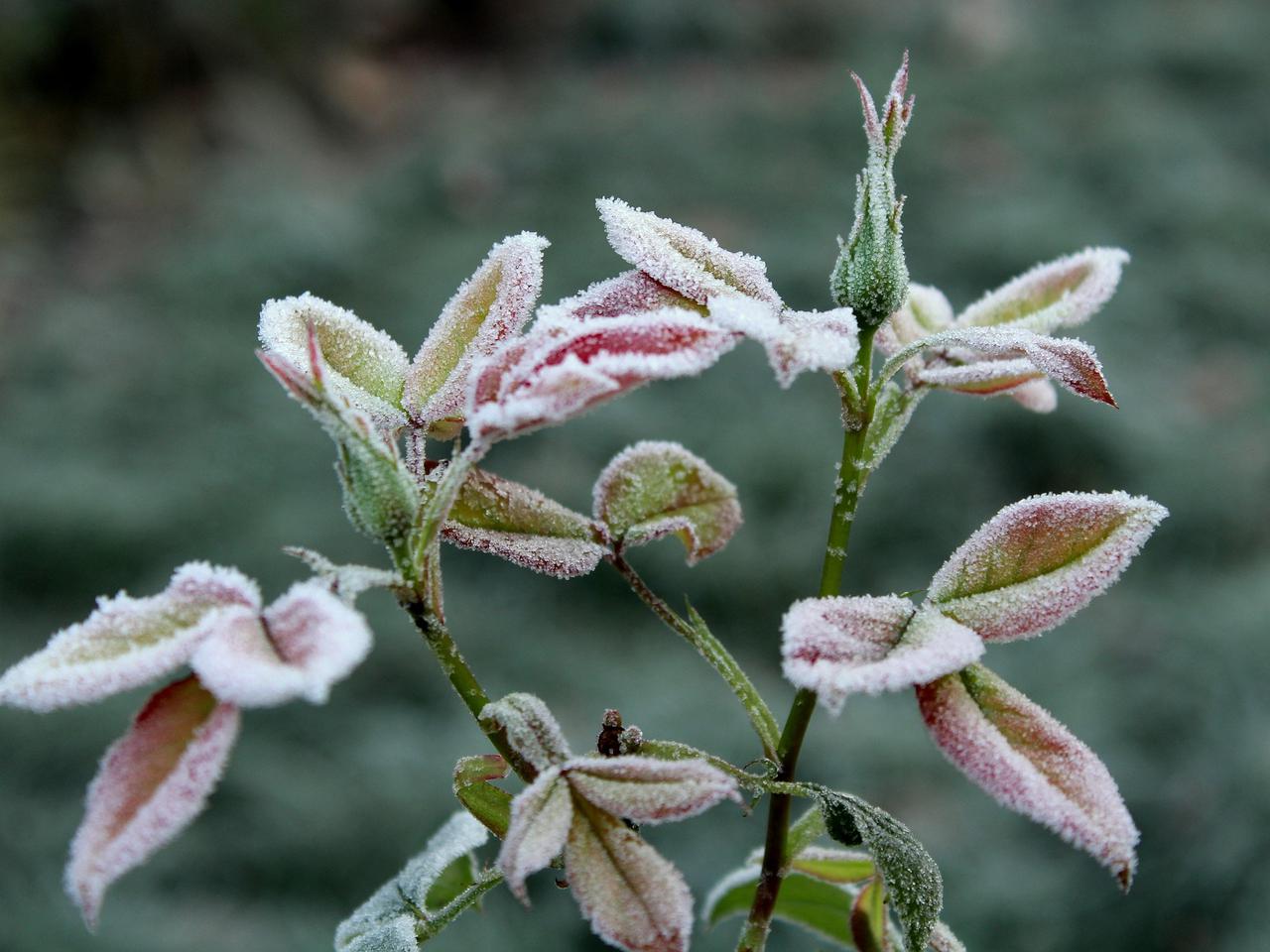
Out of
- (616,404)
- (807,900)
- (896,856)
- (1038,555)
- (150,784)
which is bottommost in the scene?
(616,404)

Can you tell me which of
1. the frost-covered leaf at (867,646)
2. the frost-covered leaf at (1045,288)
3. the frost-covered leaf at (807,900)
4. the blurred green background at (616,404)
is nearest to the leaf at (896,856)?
the frost-covered leaf at (867,646)

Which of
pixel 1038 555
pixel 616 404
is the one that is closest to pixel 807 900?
pixel 1038 555

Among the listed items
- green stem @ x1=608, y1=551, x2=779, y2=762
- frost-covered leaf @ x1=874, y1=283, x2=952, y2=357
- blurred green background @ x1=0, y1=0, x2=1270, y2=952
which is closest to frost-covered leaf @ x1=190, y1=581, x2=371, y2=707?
green stem @ x1=608, y1=551, x2=779, y2=762

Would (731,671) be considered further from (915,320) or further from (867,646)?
(915,320)

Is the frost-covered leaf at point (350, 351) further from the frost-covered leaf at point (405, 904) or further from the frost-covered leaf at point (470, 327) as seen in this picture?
the frost-covered leaf at point (405, 904)

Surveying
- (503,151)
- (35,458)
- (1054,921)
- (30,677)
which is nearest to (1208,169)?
(503,151)

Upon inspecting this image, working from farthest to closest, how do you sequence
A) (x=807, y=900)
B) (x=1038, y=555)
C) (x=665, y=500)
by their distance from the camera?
(x=807, y=900)
(x=665, y=500)
(x=1038, y=555)

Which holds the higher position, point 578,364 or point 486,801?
point 578,364
